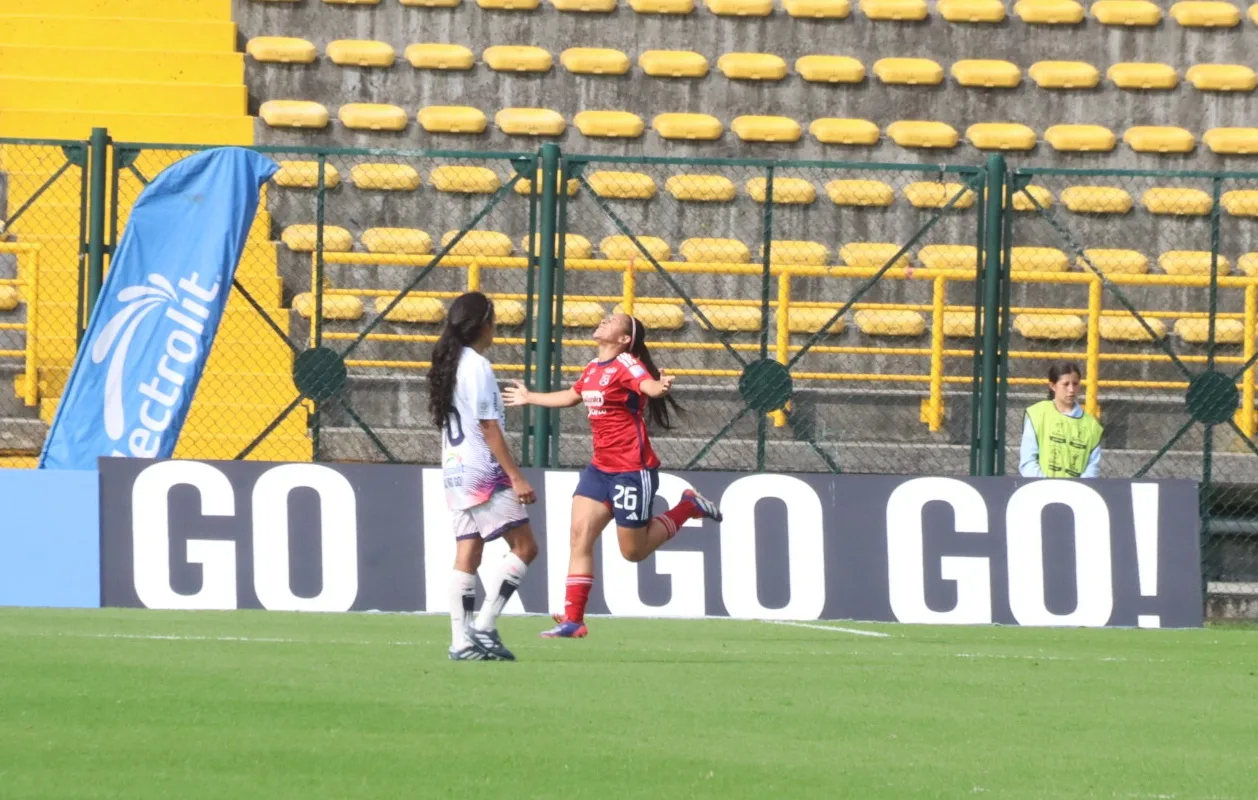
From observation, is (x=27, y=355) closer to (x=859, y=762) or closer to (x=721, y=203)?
(x=721, y=203)

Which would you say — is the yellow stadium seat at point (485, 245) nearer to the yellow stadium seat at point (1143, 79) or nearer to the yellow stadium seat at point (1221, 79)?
the yellow stadium seat at point (1143, 79)

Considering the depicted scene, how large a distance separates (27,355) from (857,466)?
610 centimetres

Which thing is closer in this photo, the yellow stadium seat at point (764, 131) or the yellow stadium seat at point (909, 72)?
the yellow stadium seat at point (764, 131)

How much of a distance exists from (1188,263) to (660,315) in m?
4.70

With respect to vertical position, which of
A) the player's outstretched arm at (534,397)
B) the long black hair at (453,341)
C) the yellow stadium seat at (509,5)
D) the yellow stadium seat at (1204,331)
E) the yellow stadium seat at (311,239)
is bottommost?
the player's outstretched arm at (534,397)

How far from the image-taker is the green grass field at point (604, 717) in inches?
234

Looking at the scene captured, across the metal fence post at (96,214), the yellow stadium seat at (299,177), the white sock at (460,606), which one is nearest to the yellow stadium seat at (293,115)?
the yellow stadium seat at (299,177)

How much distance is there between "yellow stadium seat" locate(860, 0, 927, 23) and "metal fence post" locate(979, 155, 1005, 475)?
222 inches

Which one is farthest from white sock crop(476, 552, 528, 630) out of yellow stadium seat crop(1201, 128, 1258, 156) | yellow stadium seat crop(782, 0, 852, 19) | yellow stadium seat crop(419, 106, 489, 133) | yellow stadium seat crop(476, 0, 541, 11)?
yellow stadium seat crop(1201, 128, 1258, 156)

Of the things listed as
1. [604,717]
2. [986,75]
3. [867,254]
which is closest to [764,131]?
[867,254]

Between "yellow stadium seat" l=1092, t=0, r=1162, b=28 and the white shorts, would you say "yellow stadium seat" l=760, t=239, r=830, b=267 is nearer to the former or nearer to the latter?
"yellow stadium seat" l=1092, t=0, r=1162, b=28

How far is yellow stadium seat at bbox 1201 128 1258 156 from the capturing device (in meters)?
18.7

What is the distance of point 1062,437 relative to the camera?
45.4 feet

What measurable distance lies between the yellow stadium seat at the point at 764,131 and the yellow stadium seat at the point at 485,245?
2664 mm
